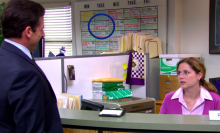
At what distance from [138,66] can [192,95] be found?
1315 mm

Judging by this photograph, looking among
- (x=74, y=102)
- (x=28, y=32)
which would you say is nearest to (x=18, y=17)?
(x=28, y=32)

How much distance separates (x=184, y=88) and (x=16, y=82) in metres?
1.48

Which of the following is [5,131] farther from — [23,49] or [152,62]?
[152,62]

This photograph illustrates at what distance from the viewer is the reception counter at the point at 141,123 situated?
3.74 ft

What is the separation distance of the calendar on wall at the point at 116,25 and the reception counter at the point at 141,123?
11.1 ft

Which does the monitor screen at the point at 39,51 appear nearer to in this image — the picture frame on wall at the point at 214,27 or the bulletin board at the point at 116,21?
the bulletin board at the point at 116,21

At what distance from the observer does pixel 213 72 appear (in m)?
3.85

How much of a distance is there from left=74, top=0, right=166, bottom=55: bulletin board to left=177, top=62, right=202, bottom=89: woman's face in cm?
237

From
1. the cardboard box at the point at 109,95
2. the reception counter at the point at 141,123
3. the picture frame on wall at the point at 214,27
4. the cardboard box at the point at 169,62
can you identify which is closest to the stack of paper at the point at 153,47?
the cardboard box at the point at 169,62

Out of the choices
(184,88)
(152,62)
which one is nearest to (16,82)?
(184,88)

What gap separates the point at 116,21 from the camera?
4.83m

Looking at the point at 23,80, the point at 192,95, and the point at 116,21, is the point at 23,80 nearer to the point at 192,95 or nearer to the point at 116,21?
the point at 192,95

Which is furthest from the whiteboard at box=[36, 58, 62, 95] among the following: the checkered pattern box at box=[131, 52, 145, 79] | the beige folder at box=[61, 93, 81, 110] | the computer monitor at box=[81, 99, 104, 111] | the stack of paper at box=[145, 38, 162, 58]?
the stack of paper at box=[145, 38, 162, 58]

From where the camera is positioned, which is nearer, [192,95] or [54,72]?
[192,95]
